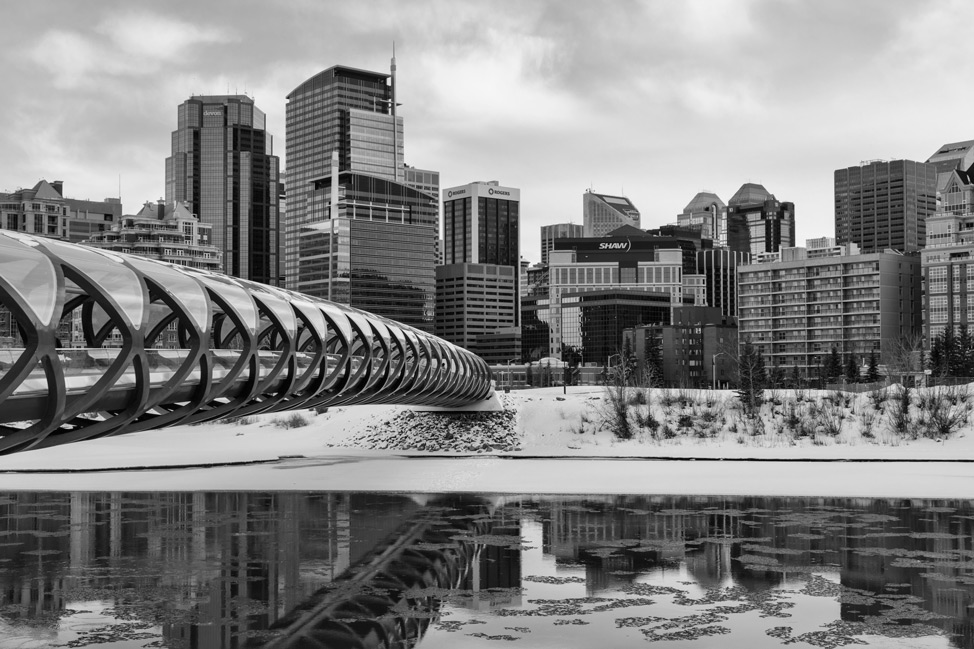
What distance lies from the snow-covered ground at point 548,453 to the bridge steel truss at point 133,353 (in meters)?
18.8

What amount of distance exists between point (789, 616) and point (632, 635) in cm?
370

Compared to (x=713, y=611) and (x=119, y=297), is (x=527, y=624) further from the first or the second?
(x=119, y=297)

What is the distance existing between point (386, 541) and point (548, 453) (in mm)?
37422

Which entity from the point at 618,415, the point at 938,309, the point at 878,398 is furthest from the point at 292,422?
the point at 938,309

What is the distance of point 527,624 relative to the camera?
22.5m

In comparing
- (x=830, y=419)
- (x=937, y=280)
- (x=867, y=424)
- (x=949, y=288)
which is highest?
(x=937, y=280)

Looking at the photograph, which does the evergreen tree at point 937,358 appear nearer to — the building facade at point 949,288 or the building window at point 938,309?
the building facade at point 949,288

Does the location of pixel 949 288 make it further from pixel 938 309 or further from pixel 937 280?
pixel 938 309

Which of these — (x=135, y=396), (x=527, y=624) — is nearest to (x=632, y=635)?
(x=527, y=624)

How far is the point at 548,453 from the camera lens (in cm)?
7056

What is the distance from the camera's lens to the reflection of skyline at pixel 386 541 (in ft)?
79.9

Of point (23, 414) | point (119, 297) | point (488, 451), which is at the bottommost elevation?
point (488, 451)

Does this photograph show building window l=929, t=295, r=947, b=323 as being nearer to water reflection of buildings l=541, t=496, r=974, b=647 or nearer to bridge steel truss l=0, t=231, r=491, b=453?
water reflection of buildings l=541, t=496, r=974, b=647

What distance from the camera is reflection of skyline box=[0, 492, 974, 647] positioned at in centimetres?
2434
